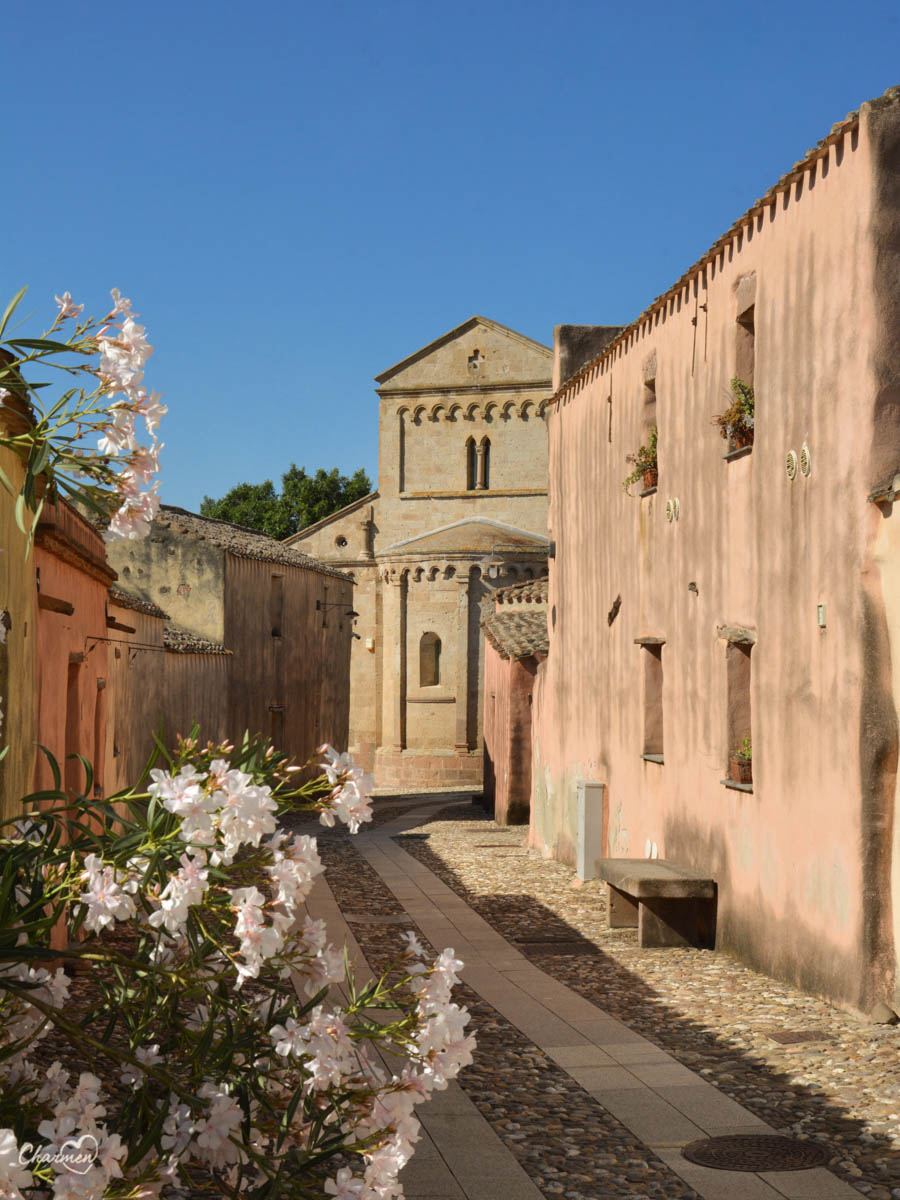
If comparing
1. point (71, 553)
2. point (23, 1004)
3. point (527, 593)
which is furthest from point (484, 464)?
point (23, 1004)

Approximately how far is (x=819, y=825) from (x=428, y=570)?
3026cm

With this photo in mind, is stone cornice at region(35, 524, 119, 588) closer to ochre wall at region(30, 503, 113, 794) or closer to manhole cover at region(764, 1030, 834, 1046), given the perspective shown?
ochre wall at region(30, 503, 113, 794)

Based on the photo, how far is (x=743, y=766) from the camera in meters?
10.9

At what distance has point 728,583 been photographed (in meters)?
11.4

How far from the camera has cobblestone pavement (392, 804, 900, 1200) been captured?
6.35 meters

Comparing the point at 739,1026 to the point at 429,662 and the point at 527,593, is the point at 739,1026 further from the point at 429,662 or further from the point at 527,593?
the point at 429,662

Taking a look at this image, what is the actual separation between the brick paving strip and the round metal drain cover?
81 millimetres

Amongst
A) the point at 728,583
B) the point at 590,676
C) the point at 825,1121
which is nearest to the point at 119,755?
the point at 590,676

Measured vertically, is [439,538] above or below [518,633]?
above

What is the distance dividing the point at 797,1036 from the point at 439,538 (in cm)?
3168

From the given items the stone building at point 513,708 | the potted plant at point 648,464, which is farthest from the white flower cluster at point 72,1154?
the stone building at point 513,708

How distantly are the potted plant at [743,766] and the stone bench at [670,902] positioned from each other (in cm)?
109

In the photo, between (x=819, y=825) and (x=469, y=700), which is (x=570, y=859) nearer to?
(x=819, y=825)

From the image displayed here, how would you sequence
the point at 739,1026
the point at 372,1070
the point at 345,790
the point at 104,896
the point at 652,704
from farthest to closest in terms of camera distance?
the point at 652,704 < the point at 739,1026 < the point at 372,1070 < the point at 345,790 < the point at 104,896
